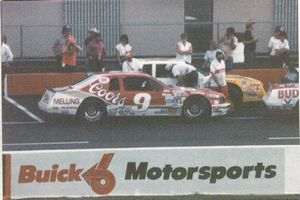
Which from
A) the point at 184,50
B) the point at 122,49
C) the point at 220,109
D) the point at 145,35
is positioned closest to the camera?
the point at 220,109

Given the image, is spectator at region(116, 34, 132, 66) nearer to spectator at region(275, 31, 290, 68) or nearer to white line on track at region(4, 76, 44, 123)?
white line on track at region(4, 76, 44, 123)

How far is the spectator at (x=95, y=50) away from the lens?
18.3m

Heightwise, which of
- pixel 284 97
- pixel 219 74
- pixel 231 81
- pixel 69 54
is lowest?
pixel 284 97

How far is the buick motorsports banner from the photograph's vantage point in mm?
10602

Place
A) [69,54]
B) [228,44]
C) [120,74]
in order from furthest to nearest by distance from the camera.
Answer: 1. [228,44]
2. [69,54]
3. [120,74]

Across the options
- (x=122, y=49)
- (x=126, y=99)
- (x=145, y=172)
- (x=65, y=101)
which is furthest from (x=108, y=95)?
(x=145, y=172)

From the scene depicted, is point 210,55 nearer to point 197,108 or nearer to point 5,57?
point 197,108

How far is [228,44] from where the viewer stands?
18.5 metres

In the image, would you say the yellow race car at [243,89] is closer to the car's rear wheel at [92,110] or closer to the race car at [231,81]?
the race car at [231,81]

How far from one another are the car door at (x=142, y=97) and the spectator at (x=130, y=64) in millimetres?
653

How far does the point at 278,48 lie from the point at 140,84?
3440 millimetres

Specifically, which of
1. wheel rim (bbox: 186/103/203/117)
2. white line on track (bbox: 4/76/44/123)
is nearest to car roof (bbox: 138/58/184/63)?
wheel rim (bbox: 186/103/203/117)

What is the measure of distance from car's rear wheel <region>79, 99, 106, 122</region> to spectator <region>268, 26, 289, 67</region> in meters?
3.97

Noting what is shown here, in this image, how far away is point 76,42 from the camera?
62.0 feet
